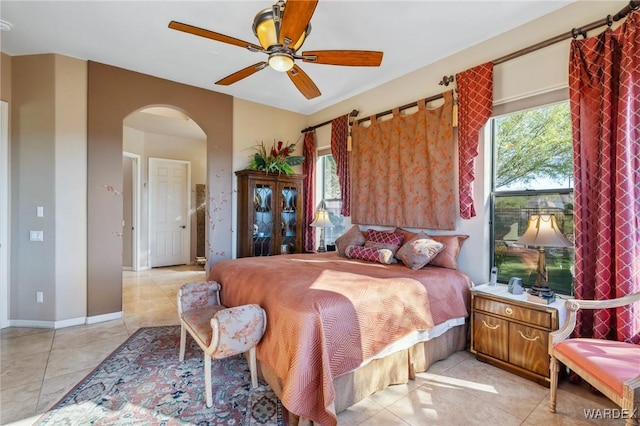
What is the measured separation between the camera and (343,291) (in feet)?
6.59

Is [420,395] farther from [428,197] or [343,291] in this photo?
[428,197]

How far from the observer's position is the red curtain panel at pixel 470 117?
284 centimetres

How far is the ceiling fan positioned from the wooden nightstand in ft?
7.05

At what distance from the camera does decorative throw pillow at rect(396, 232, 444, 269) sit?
2.83m

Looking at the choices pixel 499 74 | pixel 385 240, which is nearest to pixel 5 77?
pixel 385 240

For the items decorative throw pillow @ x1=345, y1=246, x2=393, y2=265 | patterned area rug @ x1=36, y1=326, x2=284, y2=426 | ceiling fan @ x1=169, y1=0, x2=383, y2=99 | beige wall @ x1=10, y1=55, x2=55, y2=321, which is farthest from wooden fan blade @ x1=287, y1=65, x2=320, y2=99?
beige wall @ x1=10, y1=55, x2=55, y2=321

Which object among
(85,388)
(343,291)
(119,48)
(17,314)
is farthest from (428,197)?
(17,314)

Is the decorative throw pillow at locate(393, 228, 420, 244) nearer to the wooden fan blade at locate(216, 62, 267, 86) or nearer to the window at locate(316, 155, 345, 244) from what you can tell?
the window at locate(316, 155, 345, 244)

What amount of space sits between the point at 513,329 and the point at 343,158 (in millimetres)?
2926

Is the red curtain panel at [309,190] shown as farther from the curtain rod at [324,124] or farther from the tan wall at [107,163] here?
the tan wall at [107,163]

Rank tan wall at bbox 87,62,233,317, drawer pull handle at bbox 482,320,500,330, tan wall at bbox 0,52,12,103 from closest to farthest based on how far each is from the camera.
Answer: drawer pull handle at bbox 482,320,500,330 < tan wall at bbox 0,52,12,103 < tan wall at bbox 87,62,233,317

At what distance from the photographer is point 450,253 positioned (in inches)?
115

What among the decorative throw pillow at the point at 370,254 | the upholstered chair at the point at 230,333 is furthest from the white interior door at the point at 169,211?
the upholstered chair at the point at 230,333

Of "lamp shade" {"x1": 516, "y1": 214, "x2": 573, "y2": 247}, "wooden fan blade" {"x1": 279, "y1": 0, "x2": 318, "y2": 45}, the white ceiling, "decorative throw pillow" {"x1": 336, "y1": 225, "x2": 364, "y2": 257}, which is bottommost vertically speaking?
"decorative throw pillow" {"x1": 336, "y1": 225, "x2": 364, "y2": 257}
